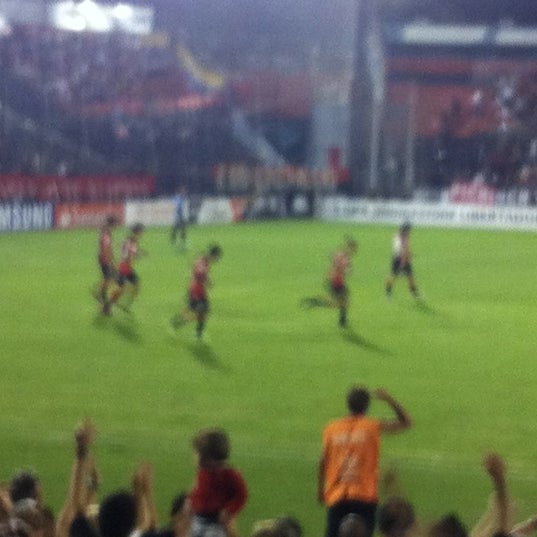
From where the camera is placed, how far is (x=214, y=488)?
21.9 feet

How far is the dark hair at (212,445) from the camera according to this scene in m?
6.56

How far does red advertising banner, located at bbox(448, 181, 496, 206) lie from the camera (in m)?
49.5

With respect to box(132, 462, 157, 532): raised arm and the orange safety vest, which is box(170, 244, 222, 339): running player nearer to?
the orange safety vest

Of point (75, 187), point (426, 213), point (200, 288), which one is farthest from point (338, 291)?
point (426, 213)

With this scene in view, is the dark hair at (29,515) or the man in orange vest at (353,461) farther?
the man in orange vest at (353,461)

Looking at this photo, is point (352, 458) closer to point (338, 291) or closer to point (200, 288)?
point (200, 288)

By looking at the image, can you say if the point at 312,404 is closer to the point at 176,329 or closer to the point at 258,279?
the point at 176,329

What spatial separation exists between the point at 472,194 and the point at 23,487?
147ft

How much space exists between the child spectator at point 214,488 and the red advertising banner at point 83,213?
35792mm

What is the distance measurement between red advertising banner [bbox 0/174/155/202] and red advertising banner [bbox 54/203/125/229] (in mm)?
397

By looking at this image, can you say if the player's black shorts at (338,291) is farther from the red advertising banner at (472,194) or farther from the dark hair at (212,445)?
the red advertising banner at (472,194)

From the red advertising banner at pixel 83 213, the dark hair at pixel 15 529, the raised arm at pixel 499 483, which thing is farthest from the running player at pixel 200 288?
the red advertising banner at pixel 83 213

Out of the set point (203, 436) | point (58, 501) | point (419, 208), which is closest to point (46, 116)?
point (419, 208)

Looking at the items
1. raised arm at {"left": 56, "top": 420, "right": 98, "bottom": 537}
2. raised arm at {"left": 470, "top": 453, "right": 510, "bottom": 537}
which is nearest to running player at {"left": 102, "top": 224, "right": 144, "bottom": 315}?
raised arm at {"left": 56, "top": 420, "right": 98, "bottom": 537}
